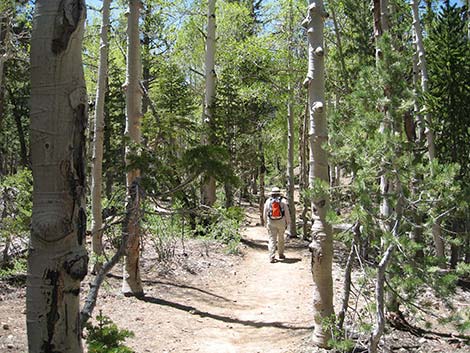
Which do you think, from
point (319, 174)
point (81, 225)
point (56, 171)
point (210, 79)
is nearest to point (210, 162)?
point (319, 174)

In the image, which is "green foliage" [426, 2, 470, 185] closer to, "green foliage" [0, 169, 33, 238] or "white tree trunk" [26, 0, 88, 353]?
"green foliage" [0, 169, 33, 238]

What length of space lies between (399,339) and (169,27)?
645 inches

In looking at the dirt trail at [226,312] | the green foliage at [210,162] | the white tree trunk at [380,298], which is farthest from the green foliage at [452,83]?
the green foliage at [210,162]

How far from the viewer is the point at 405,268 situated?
15.3 feet

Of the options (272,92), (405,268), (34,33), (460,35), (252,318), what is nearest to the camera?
(34,33)

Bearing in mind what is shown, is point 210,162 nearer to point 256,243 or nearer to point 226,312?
point 226,312

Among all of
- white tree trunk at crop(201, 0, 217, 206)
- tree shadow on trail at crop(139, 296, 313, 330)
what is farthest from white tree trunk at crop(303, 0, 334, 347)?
white tree trunk at crop(201, 0, 217, 206)

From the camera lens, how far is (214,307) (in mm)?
8406

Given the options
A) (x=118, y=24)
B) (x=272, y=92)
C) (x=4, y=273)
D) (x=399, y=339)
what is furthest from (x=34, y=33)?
(x=118, y=24)

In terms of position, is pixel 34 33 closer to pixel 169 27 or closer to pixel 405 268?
pixel 405 268

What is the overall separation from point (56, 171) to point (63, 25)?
566 mm

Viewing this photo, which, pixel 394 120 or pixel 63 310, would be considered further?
pixel 394 120

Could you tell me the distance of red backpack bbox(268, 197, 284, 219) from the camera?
12047mm

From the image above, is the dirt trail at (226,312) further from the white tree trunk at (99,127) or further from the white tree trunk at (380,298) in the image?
the white tree trunk at (99,127)
